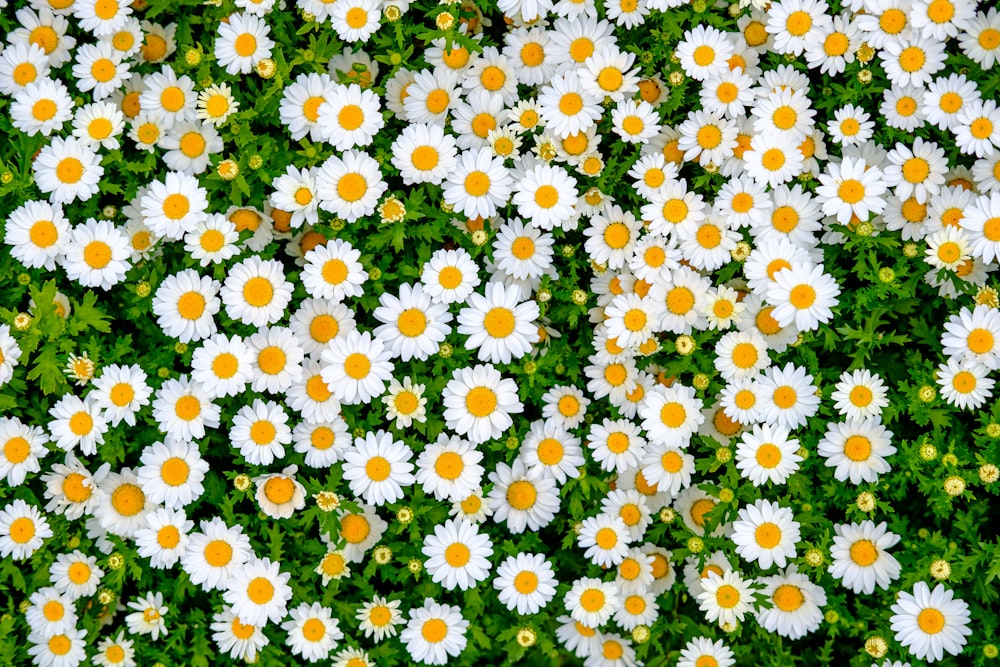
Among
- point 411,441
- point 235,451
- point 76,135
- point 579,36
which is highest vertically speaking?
point 579,36

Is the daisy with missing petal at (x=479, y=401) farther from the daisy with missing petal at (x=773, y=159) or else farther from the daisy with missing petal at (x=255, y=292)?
the daisy with missing petal at (x=773, y=159)

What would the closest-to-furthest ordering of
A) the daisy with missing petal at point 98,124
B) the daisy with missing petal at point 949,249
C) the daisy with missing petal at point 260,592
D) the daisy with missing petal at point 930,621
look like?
the daisy with missing petal at point 930,621, the daisy with missing petal at point 949,249, the daisy with missing petal at point 260,592, the daisy with missing petal at point 98,124

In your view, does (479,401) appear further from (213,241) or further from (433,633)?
(213,241)

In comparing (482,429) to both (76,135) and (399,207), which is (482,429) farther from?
(76,135)

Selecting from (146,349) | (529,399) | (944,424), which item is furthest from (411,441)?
(944,424)

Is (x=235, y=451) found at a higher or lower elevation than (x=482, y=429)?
lower

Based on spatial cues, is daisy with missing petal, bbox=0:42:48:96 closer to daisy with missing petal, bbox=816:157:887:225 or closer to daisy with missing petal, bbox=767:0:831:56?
daisy with missing petal, bbox=767:0:831:56

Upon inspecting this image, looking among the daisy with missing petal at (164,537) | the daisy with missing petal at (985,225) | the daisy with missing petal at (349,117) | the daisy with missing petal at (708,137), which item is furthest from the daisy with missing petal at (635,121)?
the daisy with missing petal at (164,537)

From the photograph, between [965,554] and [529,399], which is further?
[529,399]
